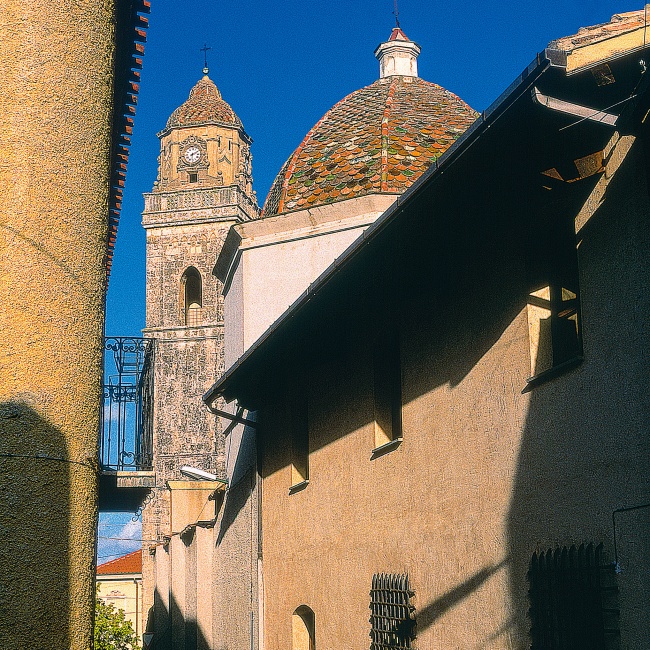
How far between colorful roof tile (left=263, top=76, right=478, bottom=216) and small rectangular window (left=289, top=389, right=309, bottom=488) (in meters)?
4.38

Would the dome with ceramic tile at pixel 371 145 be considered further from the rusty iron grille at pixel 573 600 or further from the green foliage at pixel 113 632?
the rusty iron grille at pixel 573 600

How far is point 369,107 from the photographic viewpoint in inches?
758

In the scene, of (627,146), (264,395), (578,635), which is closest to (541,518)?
(578,635)

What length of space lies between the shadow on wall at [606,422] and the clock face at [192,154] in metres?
49.9

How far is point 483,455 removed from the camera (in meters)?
8.48

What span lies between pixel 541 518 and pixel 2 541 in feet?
11.2

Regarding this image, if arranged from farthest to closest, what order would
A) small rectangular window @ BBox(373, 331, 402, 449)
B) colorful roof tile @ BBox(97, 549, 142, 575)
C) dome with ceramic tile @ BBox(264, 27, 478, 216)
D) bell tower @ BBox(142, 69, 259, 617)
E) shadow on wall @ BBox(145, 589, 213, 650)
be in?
colorful roof tile @ BBox(97, 549, 142, 575) < bell tower @ BBox(142, 69, 259, 617) < shadow on wall @ BBox(145, 589, 213, 650) < dome with ceramic tile @ BBox(264, 27, 478, 216) < small rectangular window @ BBox(373, 331, 402, 449)

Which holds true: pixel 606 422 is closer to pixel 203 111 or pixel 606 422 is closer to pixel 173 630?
pixel 173 630

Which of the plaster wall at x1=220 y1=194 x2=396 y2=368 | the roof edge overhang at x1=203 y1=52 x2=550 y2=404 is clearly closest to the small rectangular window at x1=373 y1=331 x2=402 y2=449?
the roof edge overhang at x1=203 y1=52 x2=550 y2=404

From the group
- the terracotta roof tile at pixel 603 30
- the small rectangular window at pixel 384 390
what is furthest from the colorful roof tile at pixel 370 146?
the terracotta roof tile at pixel 603 30

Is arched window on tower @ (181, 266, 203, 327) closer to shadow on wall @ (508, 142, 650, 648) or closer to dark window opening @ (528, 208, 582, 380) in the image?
dark window opening @ (528, 208, 582, 380)

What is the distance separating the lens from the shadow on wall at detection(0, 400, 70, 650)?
5629mm

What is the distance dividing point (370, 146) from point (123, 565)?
169ft

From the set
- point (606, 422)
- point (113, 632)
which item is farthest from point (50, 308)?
point (113, 632)
